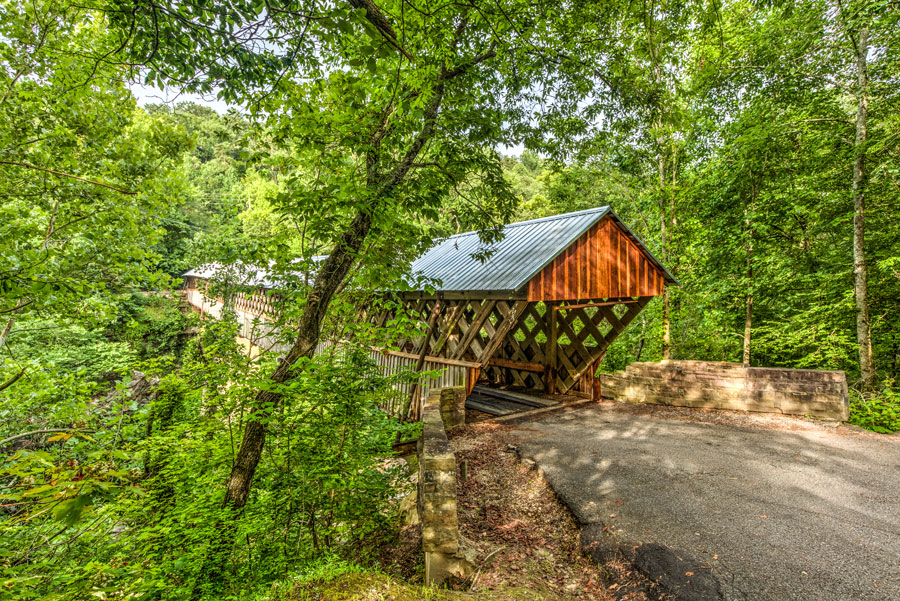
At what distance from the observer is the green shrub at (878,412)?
633 centimetres

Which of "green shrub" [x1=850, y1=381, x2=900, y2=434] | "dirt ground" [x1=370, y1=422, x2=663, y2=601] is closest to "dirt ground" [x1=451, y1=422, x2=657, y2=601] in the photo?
"dirt ground" [x1=370, y1=422, x2=663, y2=601]

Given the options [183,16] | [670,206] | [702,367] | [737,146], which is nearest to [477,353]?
[702,367]

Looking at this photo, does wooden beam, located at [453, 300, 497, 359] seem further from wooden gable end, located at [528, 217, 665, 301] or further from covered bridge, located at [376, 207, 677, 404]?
wooden gable end, located at [528, 217, 665, 301]

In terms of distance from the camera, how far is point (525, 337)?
9938 mm

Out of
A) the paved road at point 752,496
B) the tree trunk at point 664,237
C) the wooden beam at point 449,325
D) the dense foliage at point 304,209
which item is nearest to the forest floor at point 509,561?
the paved road at point 752,496

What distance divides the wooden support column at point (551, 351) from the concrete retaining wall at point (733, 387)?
4.21ft

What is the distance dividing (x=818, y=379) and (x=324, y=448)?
886 centimetres

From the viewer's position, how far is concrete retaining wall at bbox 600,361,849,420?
6.78 meters

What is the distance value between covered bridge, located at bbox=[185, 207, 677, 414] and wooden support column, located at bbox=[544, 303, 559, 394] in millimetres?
27

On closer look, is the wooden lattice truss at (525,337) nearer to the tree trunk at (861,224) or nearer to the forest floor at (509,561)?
the forest floor at (509,561)

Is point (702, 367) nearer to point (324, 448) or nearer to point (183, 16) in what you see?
point (324, 448)

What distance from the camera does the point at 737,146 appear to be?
10195mm

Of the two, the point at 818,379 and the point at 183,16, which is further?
the point at 818,379

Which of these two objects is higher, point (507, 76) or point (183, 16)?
point (507, 76)
